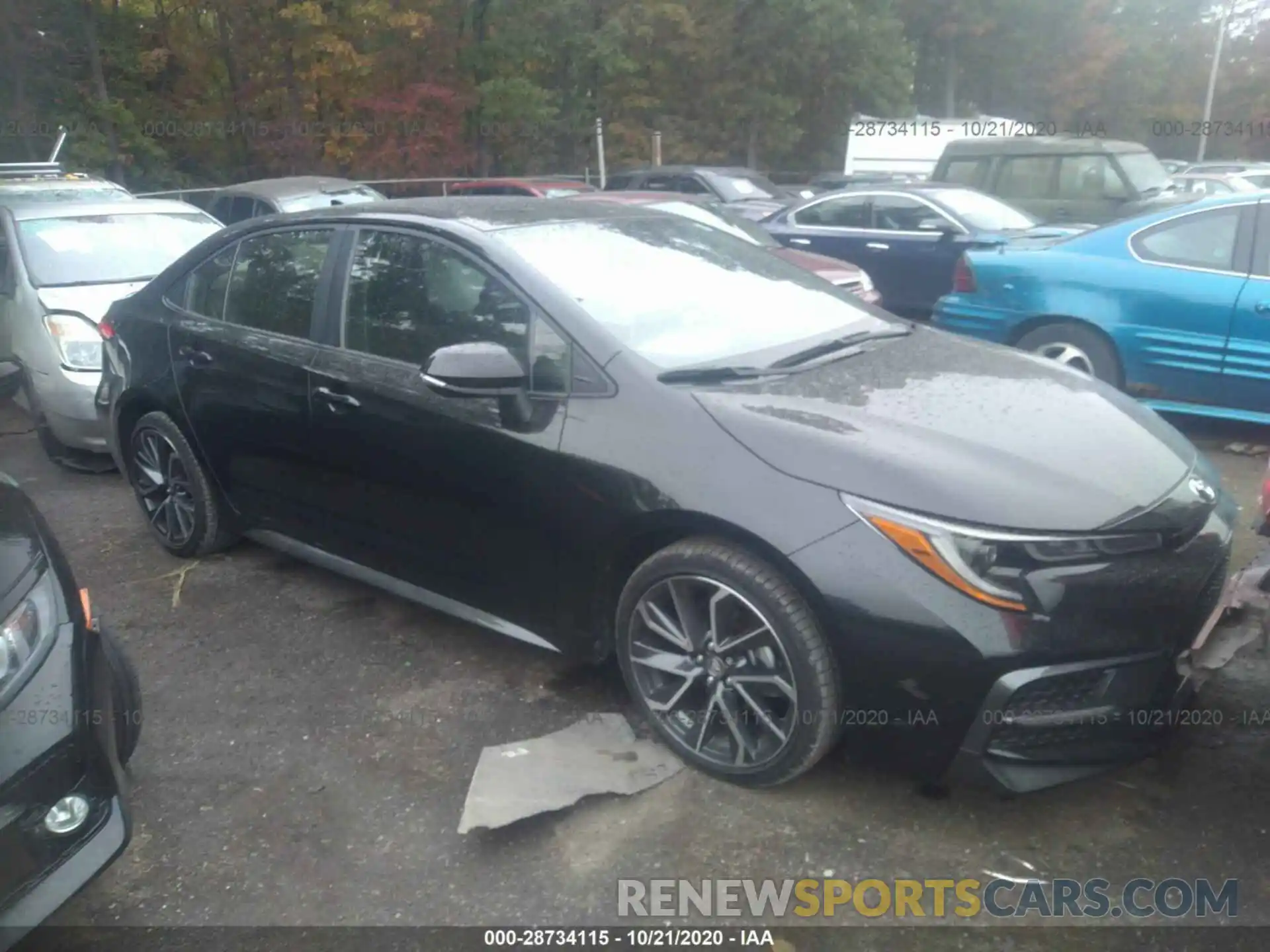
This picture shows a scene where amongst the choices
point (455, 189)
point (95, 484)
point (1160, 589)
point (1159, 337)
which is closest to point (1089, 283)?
point (1159, 337)

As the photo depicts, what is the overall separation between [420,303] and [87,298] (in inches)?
144

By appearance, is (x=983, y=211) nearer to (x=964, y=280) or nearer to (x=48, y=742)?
(x=964, y=280)

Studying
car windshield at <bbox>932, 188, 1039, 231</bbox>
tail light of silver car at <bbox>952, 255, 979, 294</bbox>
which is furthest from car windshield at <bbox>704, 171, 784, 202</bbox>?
tail light of silver car at <bbox>952, 255, 979, 294</bbox>

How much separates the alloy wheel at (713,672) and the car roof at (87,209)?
19.1 feet

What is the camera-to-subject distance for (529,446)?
3.30m

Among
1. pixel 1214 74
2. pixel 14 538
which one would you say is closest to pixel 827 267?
pixel 14 538

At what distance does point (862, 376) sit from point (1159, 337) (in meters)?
3.57

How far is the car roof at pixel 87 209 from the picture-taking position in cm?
703

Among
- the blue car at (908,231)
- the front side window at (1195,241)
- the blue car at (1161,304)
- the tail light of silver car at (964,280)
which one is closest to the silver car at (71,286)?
the tail light of silver car at (964,280)

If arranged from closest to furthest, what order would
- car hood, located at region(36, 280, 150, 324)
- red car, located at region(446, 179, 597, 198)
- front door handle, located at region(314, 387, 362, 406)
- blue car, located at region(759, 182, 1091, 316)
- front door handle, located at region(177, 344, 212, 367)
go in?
front door handle, located at region(314, 387, 362, 406), front door handle, located at region(177, 344, 212, 367), car hood, located at region(36, 280, 150, 324), blue car, located at region(759, 182, 1091, 316), red car, located at region(446, 179, 597, 198)

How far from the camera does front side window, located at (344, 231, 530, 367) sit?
3.46 meters

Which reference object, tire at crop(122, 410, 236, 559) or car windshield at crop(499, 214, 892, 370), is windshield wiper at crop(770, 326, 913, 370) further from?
tire at crop(122, 410, 236, 559)

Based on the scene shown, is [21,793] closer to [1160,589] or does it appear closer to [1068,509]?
[1068,509]

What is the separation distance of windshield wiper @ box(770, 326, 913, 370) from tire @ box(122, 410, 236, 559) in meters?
2.58
